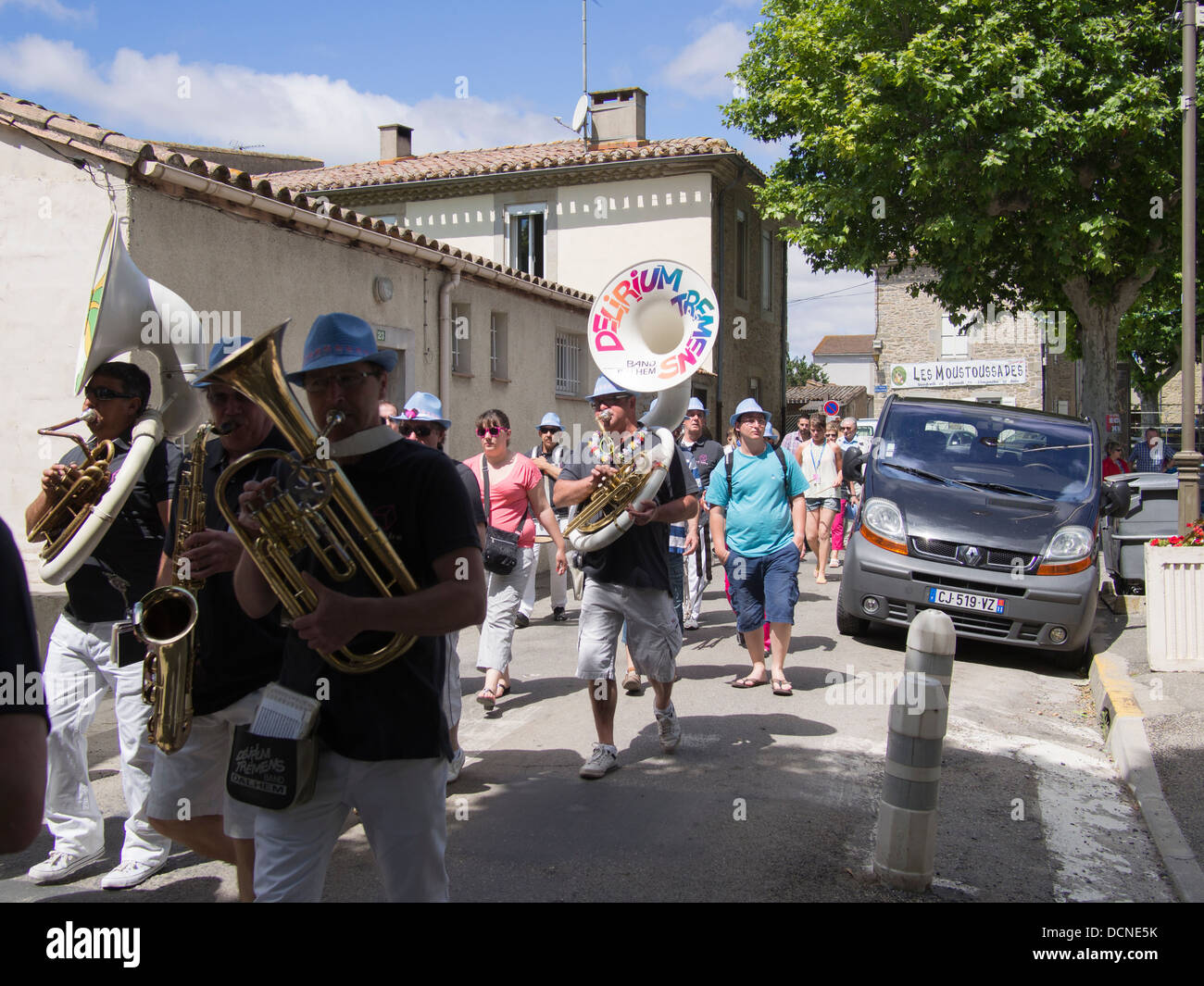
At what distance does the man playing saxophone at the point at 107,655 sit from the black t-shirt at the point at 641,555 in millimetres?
2227

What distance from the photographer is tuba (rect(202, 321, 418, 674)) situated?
96.5 inches

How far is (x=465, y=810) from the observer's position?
15.8ft

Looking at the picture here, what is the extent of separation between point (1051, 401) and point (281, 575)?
136 feet

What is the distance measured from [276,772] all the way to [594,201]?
19068mm

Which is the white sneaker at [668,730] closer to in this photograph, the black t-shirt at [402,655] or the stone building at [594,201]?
the black t-shirt at [402,655]

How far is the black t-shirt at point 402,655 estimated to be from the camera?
2.57 meters

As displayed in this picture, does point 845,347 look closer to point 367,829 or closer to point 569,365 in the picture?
point 569,365

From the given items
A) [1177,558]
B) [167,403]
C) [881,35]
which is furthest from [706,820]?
[881,35]

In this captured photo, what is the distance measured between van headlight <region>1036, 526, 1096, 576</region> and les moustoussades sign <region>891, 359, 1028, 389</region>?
29.7 meters

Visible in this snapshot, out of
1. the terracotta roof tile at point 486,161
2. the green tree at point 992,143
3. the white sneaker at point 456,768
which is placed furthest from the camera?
the terracotta roof tile at point 486,161

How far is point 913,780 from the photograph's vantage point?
12.5 ft

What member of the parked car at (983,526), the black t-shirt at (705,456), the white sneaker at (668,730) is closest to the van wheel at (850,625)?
the parked car at (983,526)

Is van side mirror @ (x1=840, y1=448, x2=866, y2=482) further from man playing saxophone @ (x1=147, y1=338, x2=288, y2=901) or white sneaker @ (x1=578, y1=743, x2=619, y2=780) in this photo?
man playing saxophone @ (x1=147, y1=338, x2=288, y2=901)

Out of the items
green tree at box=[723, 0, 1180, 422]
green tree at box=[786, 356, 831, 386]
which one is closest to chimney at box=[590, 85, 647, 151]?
green tree at box=[723, 0, 1180, 422]
